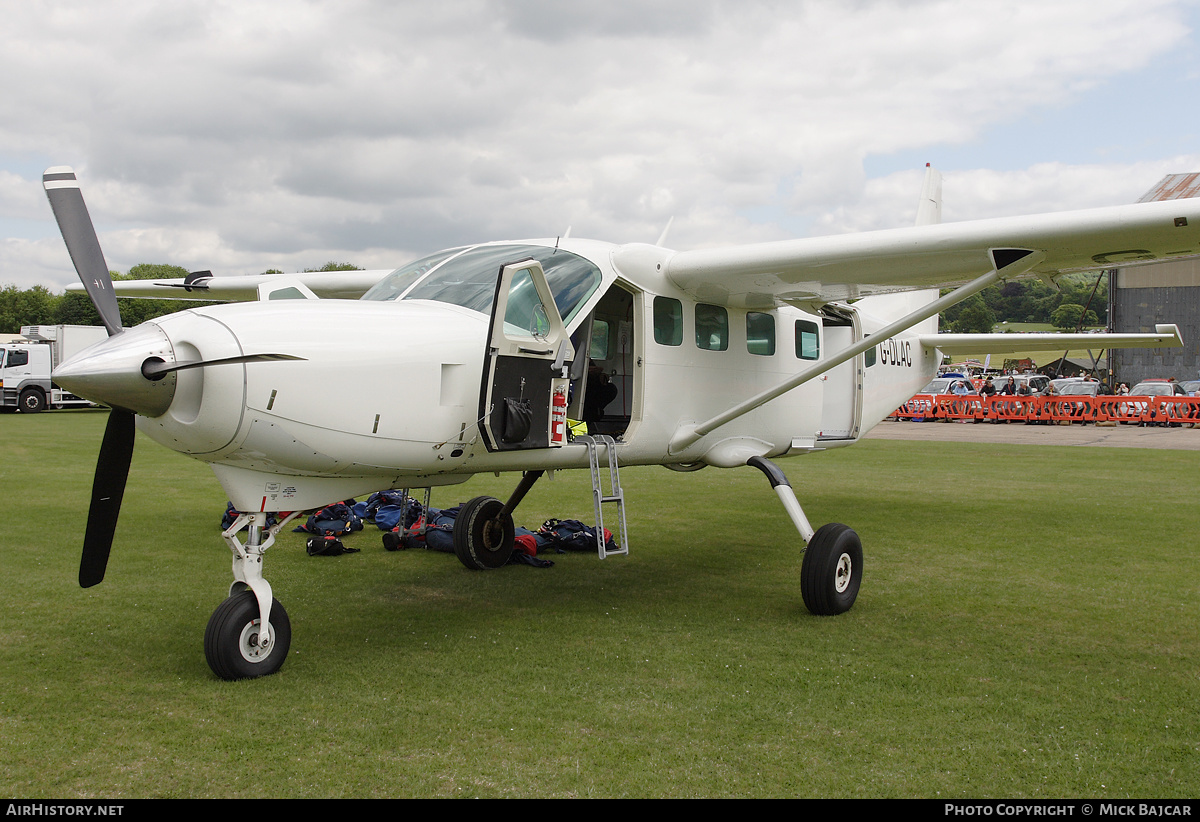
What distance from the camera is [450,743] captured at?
406 centimetres

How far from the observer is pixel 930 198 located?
38.5 ft

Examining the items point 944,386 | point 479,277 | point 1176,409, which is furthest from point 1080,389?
point 479,277

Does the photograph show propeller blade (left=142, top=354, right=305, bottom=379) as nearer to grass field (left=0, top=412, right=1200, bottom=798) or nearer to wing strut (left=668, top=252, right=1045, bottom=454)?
grass field (left=0, top=412, right=1200, bottom=798)

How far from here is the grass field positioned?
3.76 meters

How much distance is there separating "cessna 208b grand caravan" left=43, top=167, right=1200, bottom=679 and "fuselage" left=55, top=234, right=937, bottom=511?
13 mm

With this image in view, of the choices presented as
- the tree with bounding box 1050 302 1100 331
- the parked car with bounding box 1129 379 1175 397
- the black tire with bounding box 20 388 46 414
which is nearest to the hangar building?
the parked car with bounding box 1129 379 1175 397

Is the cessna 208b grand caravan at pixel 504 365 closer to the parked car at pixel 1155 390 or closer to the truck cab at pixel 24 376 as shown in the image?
the parked car at pixel 1155 390

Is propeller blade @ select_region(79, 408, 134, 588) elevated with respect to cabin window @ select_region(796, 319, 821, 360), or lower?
lower

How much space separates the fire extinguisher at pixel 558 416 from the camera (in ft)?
19.5

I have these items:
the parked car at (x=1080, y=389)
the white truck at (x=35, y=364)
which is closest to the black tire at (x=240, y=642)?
the white truck at (x=35, y=364)

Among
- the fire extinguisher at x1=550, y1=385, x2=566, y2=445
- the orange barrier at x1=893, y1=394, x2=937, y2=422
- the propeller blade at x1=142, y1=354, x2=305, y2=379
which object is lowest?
the orange barrier at x1=893, y1=394, x2=937, y2=422

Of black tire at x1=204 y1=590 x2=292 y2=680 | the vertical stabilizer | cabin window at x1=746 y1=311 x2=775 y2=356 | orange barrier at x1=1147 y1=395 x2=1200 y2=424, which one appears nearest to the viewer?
black tire at x1=204 y1=590 x2=292 y2=680

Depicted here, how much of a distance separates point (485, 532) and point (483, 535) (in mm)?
38

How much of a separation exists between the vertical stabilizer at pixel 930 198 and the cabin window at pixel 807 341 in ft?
12.4
